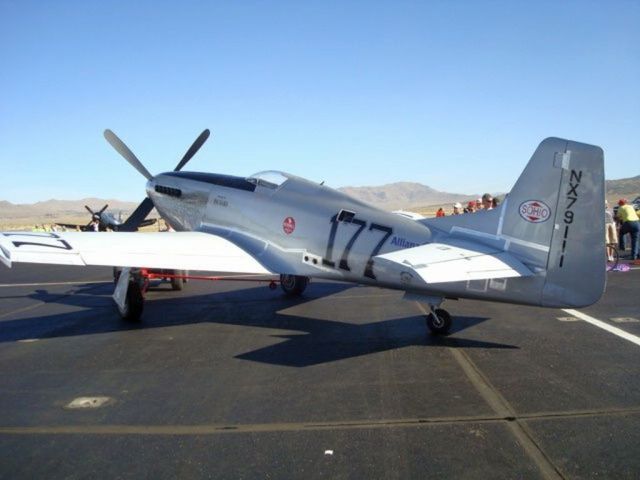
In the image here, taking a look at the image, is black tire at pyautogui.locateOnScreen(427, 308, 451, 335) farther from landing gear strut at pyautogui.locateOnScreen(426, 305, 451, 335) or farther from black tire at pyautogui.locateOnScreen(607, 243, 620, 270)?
black tire at pyautogui.locateOnScreen(607, 243, 620, 270)

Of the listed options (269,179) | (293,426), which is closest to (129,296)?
(269,179)

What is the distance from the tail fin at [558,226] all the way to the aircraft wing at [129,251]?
14.1 feet

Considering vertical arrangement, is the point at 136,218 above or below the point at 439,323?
→ above

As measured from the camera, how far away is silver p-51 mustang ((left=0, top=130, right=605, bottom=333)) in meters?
6.20

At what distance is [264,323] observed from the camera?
9.17m

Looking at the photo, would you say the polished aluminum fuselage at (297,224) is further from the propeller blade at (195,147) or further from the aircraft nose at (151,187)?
the propeller blade at (195,147)

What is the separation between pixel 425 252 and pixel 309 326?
10.6ft

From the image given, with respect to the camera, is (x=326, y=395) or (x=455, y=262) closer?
(x=326, y=395)

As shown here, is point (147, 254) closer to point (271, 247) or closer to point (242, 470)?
point (271, 247)

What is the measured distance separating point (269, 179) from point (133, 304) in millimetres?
3600

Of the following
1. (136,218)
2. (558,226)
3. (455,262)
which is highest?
(136,218)

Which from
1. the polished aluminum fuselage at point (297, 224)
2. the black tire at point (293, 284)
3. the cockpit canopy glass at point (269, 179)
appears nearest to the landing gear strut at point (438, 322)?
the polished aluminum fuselage at point (297, 224)

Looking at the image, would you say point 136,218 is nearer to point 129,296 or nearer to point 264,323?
point 129,296

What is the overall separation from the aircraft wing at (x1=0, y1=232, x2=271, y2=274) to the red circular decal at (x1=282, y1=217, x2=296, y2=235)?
816mm
